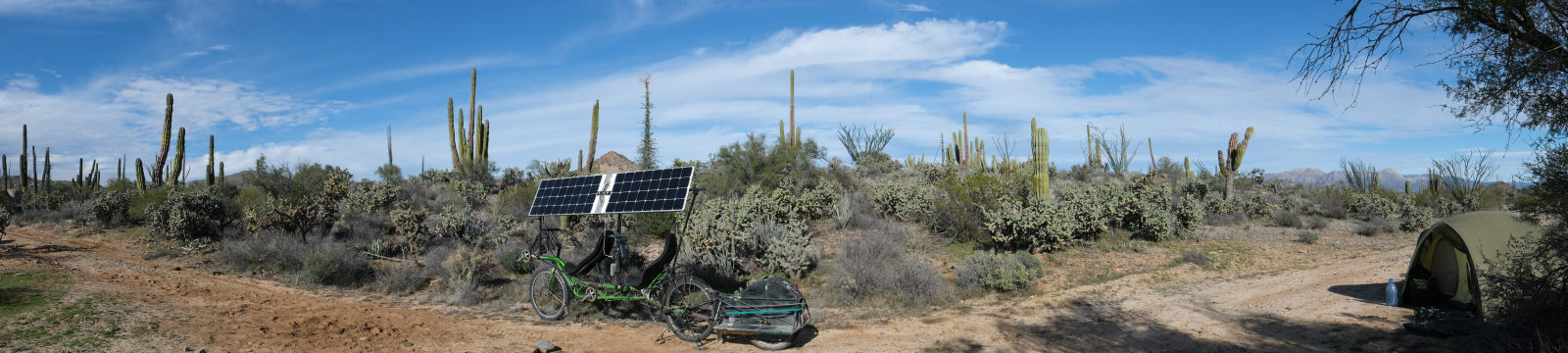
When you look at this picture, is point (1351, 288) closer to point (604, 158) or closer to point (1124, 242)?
point (1124, 242)

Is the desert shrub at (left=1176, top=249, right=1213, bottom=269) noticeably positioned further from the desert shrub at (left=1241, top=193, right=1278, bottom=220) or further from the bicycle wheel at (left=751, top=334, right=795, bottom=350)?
the desert shrub at (left=1241, top=193, right=1278, bottom=220)

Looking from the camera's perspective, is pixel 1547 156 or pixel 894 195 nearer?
pixel 1547 156

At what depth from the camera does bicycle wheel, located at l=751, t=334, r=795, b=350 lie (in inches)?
299

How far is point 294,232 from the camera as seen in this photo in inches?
615

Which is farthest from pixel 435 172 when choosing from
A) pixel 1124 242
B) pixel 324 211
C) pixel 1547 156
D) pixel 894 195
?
pixel 1547 156

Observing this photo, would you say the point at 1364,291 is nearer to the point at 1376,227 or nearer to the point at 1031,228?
the point at 1031,228

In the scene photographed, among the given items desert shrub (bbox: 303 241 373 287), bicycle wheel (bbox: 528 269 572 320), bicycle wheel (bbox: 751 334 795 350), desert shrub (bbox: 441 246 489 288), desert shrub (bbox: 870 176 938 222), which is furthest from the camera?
desert shrub (bbox: 870 176 938 222)

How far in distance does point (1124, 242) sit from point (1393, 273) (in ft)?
14.9

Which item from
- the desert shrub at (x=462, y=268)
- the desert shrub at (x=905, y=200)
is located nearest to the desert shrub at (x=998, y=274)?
the desert shrub at (x=905, y=200)


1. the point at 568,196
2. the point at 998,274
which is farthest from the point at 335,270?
the point at 998,274

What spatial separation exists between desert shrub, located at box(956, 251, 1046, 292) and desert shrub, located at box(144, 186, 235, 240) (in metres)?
16.9

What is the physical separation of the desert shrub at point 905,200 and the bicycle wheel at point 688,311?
981cm

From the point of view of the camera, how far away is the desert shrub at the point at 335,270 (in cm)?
1199

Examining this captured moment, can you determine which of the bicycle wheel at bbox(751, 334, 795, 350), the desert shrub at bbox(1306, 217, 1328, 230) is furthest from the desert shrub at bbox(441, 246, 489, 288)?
the desert shrub at bbox(1306, 217, 1328, 230)
